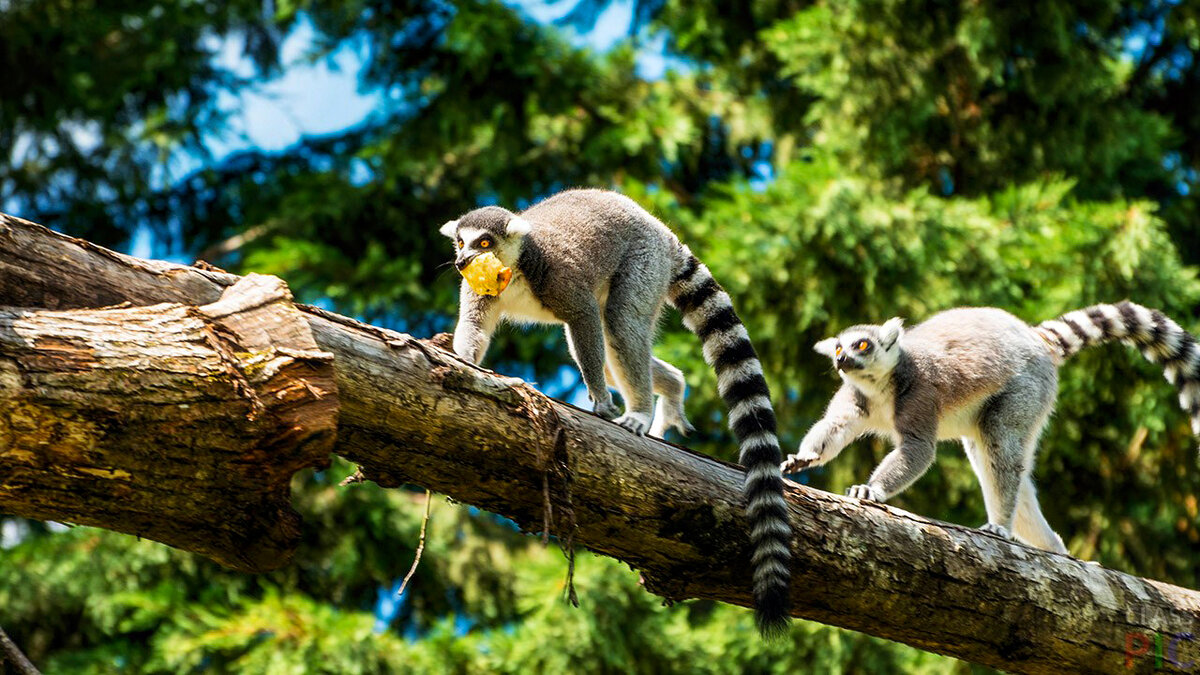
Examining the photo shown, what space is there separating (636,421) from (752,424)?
0.62 m

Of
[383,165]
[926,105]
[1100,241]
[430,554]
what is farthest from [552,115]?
[1100,241]

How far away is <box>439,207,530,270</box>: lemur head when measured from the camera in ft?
21.2

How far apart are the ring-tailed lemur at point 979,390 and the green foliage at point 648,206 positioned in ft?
10.9

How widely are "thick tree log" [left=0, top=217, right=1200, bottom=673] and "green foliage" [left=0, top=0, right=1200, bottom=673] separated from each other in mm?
5429

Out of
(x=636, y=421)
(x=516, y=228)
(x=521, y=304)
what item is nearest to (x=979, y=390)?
(x=636, y=421)

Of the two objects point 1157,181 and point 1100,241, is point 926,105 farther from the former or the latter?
point 1157,181

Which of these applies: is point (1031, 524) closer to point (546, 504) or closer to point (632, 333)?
point (632, 333)

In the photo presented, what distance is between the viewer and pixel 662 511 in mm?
5152

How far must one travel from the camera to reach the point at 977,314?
8195mm

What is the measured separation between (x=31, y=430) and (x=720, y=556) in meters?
2.85

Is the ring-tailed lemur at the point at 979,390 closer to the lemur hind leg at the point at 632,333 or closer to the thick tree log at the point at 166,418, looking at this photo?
the lemur hind leg at the point at 632,333

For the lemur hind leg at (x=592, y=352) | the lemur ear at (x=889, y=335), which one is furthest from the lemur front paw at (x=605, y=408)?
the lemur ear at (x=889, y=335)

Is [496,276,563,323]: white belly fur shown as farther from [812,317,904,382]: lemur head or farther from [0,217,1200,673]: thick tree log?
[812,317,904,382]: lemur head

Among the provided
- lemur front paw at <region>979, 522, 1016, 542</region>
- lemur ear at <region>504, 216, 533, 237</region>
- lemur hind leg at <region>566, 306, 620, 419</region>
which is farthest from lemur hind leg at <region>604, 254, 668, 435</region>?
lemur front paw at <region>979, 522, 1016, 542</region>
